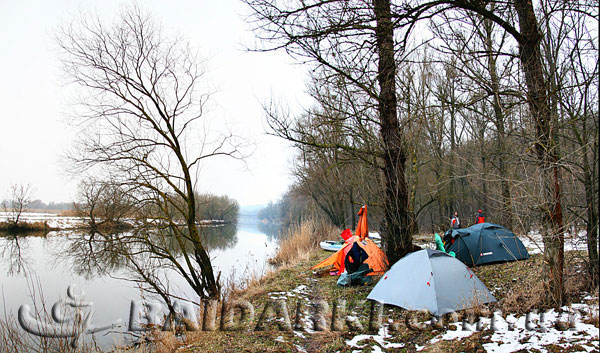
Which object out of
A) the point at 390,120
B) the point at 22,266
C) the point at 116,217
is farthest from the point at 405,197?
the point at 22,266

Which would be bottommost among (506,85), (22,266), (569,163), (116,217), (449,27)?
(22,266)

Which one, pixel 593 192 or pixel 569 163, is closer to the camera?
pixel 593 192

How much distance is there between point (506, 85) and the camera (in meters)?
5.37

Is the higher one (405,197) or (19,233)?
(405,197)

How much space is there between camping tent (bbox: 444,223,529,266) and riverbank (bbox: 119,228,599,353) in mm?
1766

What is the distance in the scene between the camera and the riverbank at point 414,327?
3.99 metres

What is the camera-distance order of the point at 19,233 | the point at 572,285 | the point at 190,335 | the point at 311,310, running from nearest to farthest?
the point at 572,285 → the point at 190,335 → the point at 311,310 → the point at 19,233

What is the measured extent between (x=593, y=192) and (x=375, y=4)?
3665 mm

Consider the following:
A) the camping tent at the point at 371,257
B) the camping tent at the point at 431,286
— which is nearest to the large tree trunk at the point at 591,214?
the camping tent at the point at 431,286

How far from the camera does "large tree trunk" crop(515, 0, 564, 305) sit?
4.65m

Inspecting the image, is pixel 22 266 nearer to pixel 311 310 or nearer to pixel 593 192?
pixel 311 310

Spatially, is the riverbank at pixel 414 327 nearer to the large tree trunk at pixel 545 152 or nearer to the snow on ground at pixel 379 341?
the snow on ground at pixel 379 341

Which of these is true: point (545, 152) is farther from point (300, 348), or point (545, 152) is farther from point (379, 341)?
point (300, 348)

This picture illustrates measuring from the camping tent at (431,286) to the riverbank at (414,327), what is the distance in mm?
195
